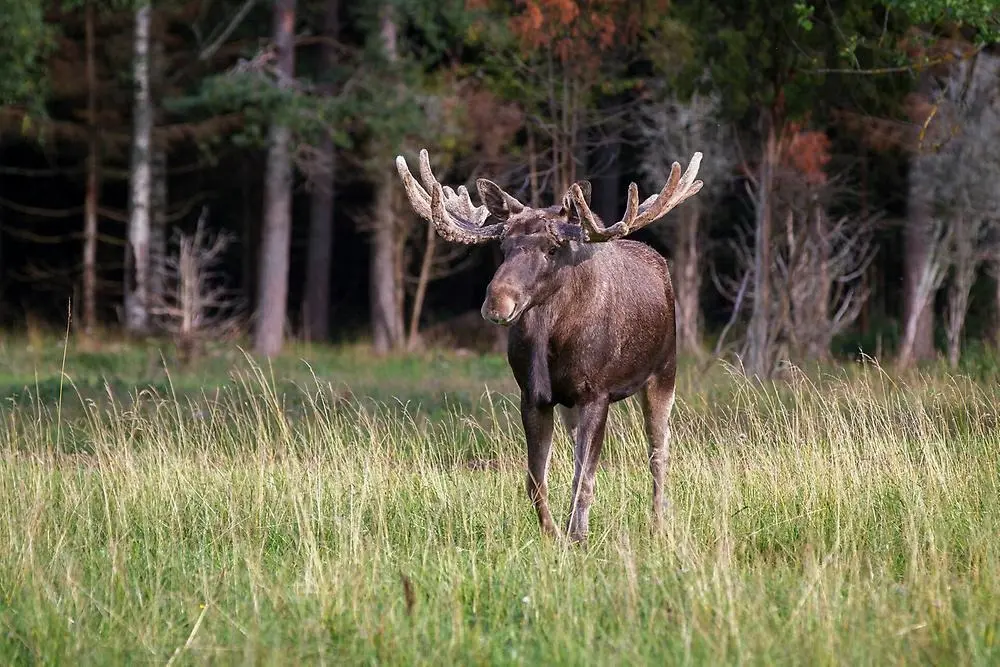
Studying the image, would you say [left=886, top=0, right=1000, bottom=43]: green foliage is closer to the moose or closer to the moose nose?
the moose

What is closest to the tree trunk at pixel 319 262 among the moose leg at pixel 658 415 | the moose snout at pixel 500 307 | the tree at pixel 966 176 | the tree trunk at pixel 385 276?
the tree trunk at pixel 385 276

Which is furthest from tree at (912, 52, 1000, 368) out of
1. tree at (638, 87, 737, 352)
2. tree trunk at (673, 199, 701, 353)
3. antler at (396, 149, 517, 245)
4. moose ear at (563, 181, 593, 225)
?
moose ear at (563, 181, 593, 225)

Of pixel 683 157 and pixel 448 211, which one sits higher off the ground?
pixel 683 157

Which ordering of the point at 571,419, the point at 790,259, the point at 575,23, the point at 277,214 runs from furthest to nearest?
1. the point at 277,214
2. the point at 575,23
3. the point at 790,259
4. the point at 571,419

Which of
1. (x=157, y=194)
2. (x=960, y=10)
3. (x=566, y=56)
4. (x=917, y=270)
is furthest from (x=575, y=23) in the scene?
(x=157, y=194)

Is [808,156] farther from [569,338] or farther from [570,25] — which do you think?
[569,338]

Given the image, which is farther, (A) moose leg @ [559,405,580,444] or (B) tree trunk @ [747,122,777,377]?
(B) tree trunk @ [747,122,777,377]

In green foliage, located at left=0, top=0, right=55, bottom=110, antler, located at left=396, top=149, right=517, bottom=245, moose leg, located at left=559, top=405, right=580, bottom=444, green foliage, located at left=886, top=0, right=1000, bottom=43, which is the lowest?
moose leg, located at left=559, top=405, right=580, bottom=444

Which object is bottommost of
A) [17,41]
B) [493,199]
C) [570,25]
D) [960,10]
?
[493,199]

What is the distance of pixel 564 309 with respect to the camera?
8.18 meters

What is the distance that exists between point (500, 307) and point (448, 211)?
4.84ft

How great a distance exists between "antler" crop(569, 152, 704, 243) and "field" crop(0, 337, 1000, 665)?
1541mm

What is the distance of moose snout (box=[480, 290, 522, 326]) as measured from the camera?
7.38m

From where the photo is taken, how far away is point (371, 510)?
26.9 feet
